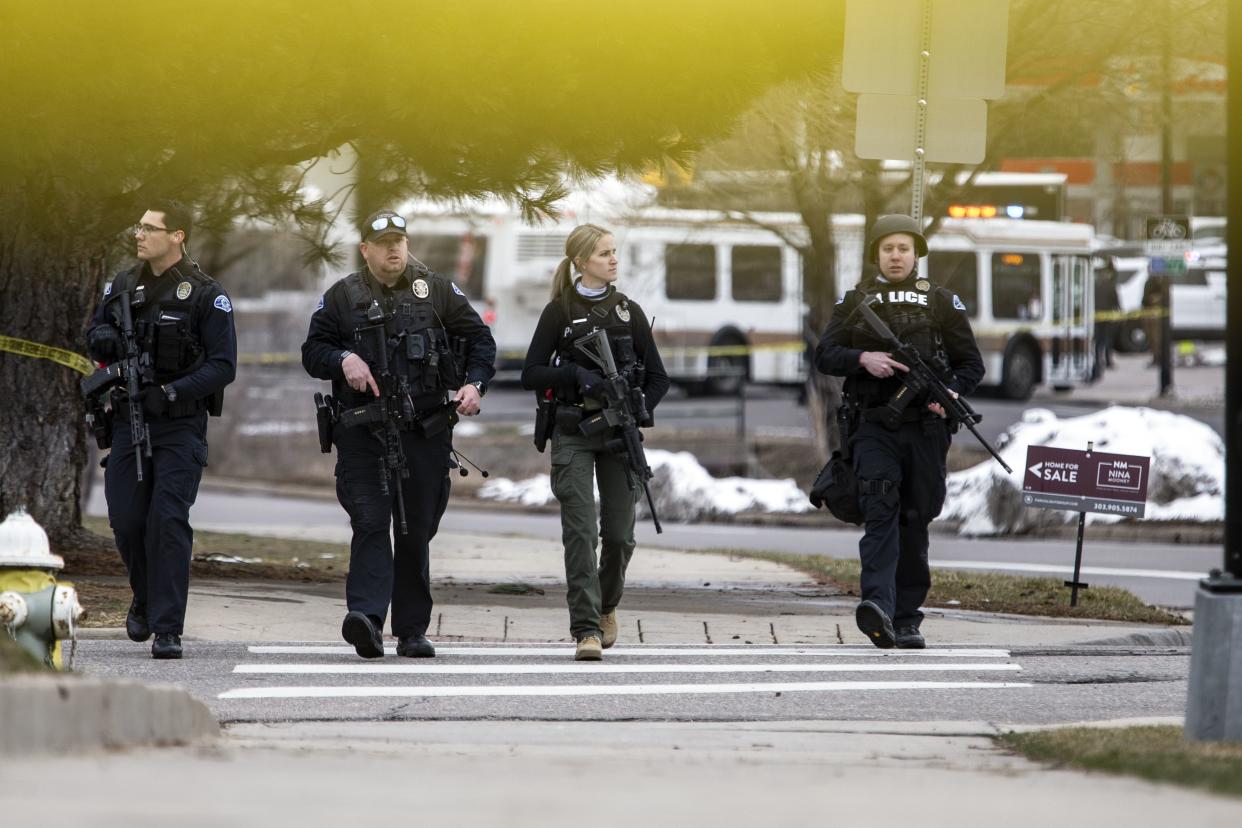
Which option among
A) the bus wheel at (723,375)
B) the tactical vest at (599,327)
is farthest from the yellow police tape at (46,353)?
the bus wheel at (723,375)

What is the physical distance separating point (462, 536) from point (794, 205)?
6.11 meters

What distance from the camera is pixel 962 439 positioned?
25.5 metres

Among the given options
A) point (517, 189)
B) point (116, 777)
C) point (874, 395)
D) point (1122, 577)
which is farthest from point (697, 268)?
point (116, 777)

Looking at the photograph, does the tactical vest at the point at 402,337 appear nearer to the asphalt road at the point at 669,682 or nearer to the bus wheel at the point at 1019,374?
the asphalt road at the point at 669,682

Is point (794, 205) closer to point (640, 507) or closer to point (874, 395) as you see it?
point (640, 507)

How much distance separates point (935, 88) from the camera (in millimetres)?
10477

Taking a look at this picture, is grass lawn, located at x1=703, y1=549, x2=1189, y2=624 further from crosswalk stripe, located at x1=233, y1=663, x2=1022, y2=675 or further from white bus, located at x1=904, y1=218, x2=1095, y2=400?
white bus, located at x1=904, y1=218, x2=1095, y2=400

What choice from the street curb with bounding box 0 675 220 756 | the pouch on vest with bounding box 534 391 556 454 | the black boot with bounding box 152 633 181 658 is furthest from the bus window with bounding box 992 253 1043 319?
the street curb with bounding box 0 675 220 756

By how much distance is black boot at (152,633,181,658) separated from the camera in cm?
834

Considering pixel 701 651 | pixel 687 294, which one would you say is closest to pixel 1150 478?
pixel 701 651

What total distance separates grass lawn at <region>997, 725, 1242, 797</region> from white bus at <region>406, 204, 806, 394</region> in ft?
81.7

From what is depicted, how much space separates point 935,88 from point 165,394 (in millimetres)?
4439

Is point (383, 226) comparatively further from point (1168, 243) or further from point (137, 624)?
point (1168, 243)

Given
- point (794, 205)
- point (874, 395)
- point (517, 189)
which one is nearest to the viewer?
point (874, 395)
